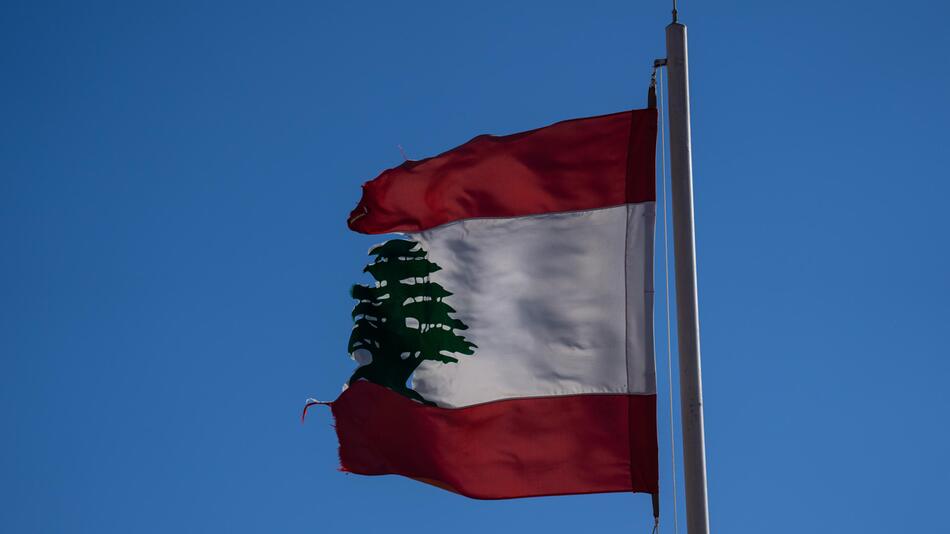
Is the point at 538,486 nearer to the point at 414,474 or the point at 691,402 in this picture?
the point at 414,474

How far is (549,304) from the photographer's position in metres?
13.7

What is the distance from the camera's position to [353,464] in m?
14.2

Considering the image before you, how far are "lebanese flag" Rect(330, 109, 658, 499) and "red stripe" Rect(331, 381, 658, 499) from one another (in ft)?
0.04

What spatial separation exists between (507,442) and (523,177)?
274 cm

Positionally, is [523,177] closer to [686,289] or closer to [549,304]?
[549,304]

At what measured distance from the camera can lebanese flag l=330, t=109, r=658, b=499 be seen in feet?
43.4

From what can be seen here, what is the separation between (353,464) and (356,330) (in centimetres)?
143

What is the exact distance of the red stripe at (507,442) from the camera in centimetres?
1304

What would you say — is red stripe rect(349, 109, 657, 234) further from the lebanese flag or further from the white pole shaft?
the white pole shaft

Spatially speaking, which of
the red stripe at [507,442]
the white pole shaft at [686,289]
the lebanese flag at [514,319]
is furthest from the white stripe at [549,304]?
the white pole shaft at [686,289]

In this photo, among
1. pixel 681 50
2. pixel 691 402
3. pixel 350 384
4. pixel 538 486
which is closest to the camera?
pixel 691 402

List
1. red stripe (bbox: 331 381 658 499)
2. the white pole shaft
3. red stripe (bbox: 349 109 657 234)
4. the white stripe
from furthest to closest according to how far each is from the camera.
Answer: red stripe (bbox: 349 109 657 234), the white stripe, red stripe (bbox: 331 381 658 499), the white pole shaft

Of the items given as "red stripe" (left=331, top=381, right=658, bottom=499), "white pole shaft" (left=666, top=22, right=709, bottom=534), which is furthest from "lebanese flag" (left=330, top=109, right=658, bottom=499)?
"white pole shaft" (left=666, top=22, right=709, bottom=534)

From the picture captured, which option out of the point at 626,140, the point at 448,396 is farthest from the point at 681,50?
the point at 448,396
